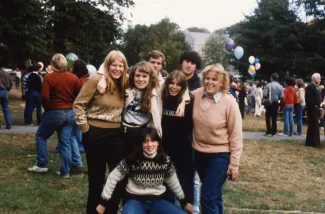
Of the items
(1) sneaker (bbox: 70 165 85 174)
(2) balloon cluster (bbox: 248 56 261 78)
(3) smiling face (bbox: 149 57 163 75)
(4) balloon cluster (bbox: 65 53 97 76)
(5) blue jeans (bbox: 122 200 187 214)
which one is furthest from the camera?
(2) balloon cluster (bbox: 248 56 261 78)

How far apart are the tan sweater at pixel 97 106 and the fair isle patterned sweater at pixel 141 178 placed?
579mm

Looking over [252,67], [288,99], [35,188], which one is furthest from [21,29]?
[35,188]

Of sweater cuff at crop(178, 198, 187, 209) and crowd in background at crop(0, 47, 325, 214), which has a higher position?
crowd in background at crop(0, 47, 325, 214)

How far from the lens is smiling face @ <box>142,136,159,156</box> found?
14.4ft

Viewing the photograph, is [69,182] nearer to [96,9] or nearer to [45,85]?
[45,85]

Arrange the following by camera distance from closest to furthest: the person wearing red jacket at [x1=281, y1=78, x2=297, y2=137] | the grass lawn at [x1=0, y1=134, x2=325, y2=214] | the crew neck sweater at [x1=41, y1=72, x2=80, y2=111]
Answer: the grass lawn at [x1=0, y1=134, x2=325, y2=214]
the crew neck sweater at [x1=41, y1=72, x2=80, y2=111]
the person wearing red jacket at [x1=281, y1=78, x2=297, y2=137]

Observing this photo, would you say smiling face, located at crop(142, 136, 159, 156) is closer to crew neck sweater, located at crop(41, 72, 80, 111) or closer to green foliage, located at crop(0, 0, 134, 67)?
crew neck sweater, located at crop(41, 72, 80, 111)

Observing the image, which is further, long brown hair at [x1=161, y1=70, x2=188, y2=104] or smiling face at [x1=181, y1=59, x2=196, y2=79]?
smiling face at [x1=181, y1=59, x2=196, y2=79]

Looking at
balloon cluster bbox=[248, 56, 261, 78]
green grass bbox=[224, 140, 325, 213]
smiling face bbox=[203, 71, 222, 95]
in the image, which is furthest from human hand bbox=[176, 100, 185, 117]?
balloon cluster bbox=[248, 56, 261, 78]

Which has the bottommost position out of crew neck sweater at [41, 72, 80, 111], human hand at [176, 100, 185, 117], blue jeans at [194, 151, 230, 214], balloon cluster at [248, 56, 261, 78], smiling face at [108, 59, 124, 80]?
blue jeans at [194, 151, 230, 214]

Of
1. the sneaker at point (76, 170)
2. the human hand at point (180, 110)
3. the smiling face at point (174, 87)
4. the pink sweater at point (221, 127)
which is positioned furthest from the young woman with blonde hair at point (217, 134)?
the sneaker at point (76, 170)

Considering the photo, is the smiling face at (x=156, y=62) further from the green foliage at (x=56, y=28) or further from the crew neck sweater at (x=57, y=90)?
the green foliage at (x=56, y=28)

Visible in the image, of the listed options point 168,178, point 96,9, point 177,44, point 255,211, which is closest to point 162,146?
point 168,178

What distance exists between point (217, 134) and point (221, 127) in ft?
0.27
